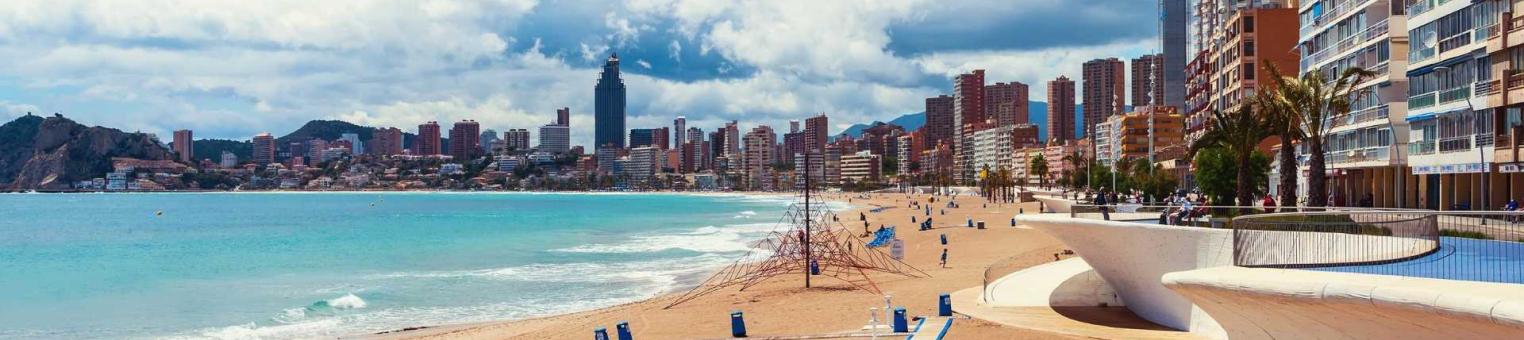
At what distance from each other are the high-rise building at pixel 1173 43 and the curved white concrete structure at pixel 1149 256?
513 feet

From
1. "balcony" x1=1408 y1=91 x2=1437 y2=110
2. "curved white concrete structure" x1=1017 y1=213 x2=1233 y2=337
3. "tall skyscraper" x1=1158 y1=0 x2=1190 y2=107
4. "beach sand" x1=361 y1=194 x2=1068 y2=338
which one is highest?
"tall skyscraper" x1=1158 y1=0 x2=1190 y2=107

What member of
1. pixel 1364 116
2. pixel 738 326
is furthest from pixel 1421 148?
pixel 738 326

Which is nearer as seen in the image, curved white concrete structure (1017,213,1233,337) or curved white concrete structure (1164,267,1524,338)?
curved white concrete structure (1164,267,1524,338)

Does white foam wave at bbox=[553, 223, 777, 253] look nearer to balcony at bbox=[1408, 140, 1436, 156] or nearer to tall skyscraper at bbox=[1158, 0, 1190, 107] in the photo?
balcony at bbox=[1408, 140, 1436, 156]

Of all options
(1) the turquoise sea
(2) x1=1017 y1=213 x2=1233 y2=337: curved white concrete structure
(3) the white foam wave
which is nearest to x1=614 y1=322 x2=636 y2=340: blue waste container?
(2) x1=1017 y1=213 x2=1233 y2=337: curved white concrete structure

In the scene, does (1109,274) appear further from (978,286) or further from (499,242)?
(499,242)

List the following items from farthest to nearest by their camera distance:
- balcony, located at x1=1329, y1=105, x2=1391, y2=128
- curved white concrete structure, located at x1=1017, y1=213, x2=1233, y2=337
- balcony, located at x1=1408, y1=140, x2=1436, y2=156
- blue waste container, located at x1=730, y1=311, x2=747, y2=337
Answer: balcony, located at x1=1329, y1=105, x2=1391, y2=128, balcony, located at x1=1408, y1=140, x2=1436, y2=156, blue waste container, located at x1=730, y1=311, x2=747, y2=337, curved white concrete structure, located at x1=1017, y1=213, x2=1233, y2=337

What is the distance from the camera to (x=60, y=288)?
36.1m

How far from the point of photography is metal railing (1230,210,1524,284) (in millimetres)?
9703

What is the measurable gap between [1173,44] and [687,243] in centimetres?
13652

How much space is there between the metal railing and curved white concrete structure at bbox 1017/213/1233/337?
56.0 inches

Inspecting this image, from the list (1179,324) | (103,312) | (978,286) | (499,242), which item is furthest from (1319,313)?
(499,242)

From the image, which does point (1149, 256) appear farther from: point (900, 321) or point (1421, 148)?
point (1421, 148)

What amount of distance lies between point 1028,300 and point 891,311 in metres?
2.56
